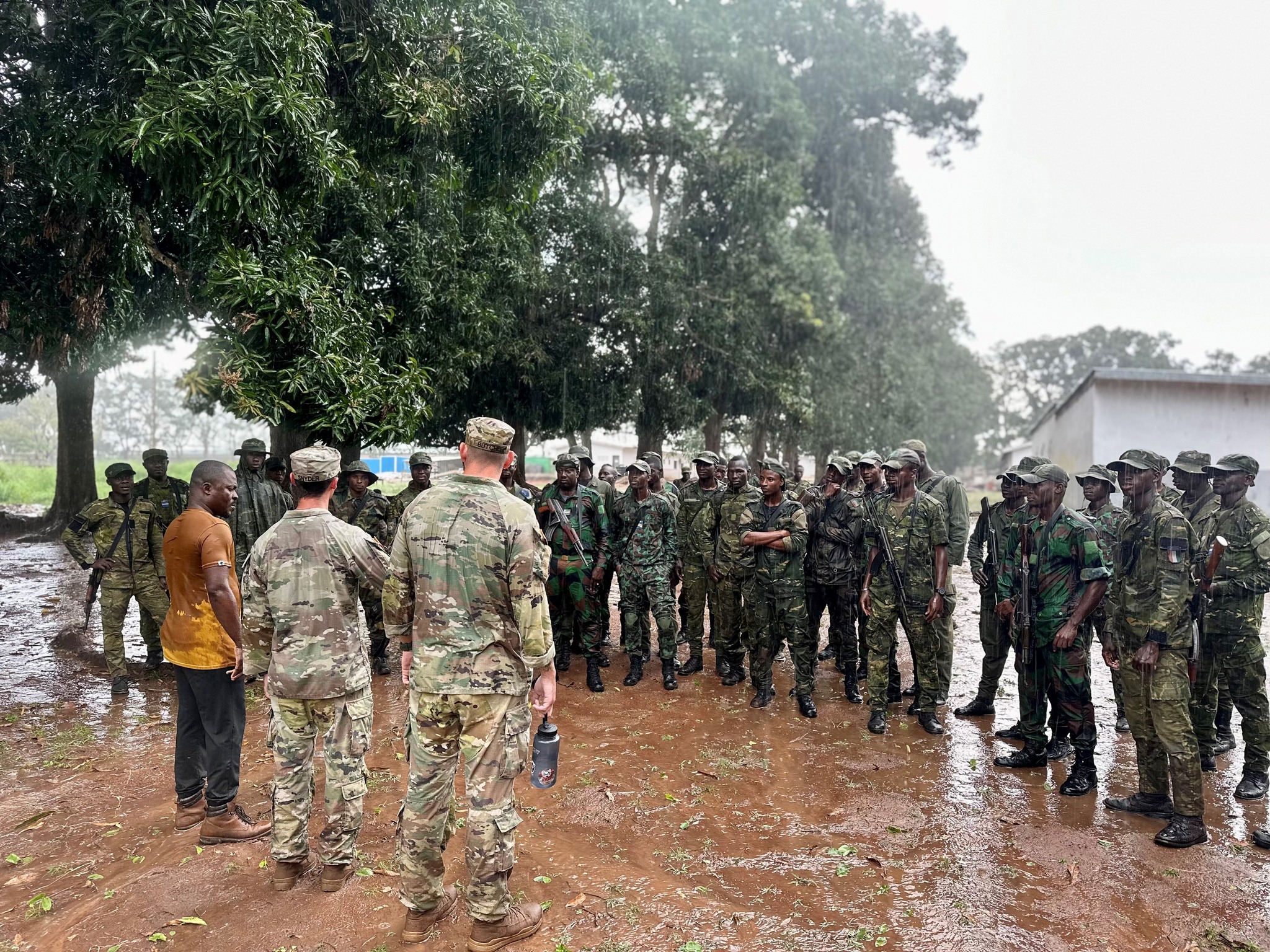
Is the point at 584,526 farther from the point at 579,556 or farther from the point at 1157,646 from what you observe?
the point at 1157,646

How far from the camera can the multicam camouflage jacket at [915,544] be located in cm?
610

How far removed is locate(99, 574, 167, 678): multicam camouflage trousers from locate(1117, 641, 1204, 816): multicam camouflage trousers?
7816mm

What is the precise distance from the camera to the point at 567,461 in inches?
281

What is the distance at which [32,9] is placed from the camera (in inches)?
274

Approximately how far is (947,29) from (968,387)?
20.5 meters

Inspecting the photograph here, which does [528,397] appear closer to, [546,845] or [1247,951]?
[546,845]

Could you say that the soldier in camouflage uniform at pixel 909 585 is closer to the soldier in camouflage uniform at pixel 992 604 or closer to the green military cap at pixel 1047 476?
the soldier in camouflage uniform at pixel 992 604

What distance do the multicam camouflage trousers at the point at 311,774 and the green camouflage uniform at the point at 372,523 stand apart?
3.72m

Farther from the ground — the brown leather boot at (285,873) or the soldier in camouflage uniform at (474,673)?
the soldier in camouflage uniform at (474,673)

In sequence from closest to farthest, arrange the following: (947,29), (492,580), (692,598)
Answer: (492,580) < (692,598) < (947,29)

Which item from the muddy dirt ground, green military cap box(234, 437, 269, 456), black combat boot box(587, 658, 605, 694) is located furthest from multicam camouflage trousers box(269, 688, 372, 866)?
green military cap box(234, 437, 269, 456)

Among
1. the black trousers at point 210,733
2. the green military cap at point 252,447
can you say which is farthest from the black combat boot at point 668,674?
the green military cap at point 252,447

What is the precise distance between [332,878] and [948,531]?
5.08m

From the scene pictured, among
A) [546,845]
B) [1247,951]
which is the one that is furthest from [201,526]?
[1247,951]
